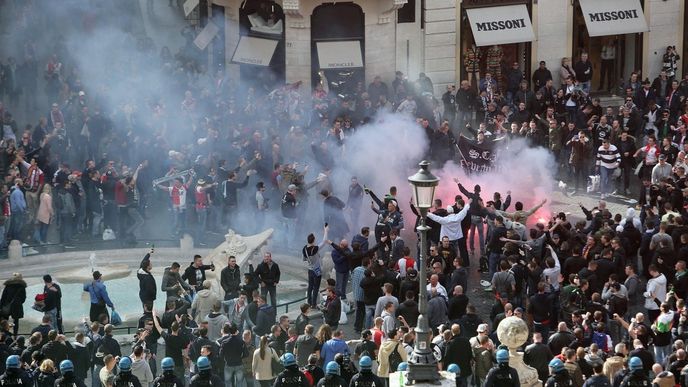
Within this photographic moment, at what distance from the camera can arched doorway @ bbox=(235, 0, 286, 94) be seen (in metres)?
40.0

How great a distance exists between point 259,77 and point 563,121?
790 centimetres

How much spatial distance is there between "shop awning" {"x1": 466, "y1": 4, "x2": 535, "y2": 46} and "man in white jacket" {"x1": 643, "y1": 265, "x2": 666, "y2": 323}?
15268 millimetres

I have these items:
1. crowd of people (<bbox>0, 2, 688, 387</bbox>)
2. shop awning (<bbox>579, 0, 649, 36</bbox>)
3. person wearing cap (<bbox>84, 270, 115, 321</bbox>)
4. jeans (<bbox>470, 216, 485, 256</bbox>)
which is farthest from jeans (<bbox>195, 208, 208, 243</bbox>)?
shop awning (<bbox>579, 0, 649, 36</bbox>)

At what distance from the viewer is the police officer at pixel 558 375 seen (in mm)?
20844

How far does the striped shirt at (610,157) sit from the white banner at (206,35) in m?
10.9

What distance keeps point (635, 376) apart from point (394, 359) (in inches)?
138

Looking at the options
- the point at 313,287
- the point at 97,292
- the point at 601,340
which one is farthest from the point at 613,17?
the point at 97,292

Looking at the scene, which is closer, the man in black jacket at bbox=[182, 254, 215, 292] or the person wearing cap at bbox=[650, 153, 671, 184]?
Result: the man in black jacket at bbox=[182, 254, 215, 292]

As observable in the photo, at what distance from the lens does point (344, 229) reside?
3052cm

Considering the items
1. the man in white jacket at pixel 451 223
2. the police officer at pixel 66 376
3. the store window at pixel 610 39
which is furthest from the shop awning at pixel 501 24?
the police officer at pixel 66 376

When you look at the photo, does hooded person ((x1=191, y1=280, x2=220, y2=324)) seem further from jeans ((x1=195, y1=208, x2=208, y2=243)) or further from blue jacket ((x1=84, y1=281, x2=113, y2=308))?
jeans ((x1=195, y1=208, x2=208, y2=243))

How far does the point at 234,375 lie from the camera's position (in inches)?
917

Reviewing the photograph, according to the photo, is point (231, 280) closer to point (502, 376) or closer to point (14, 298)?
point (14, 298)

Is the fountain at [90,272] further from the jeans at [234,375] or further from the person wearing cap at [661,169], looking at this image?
the person wearing cap at [661,169]
